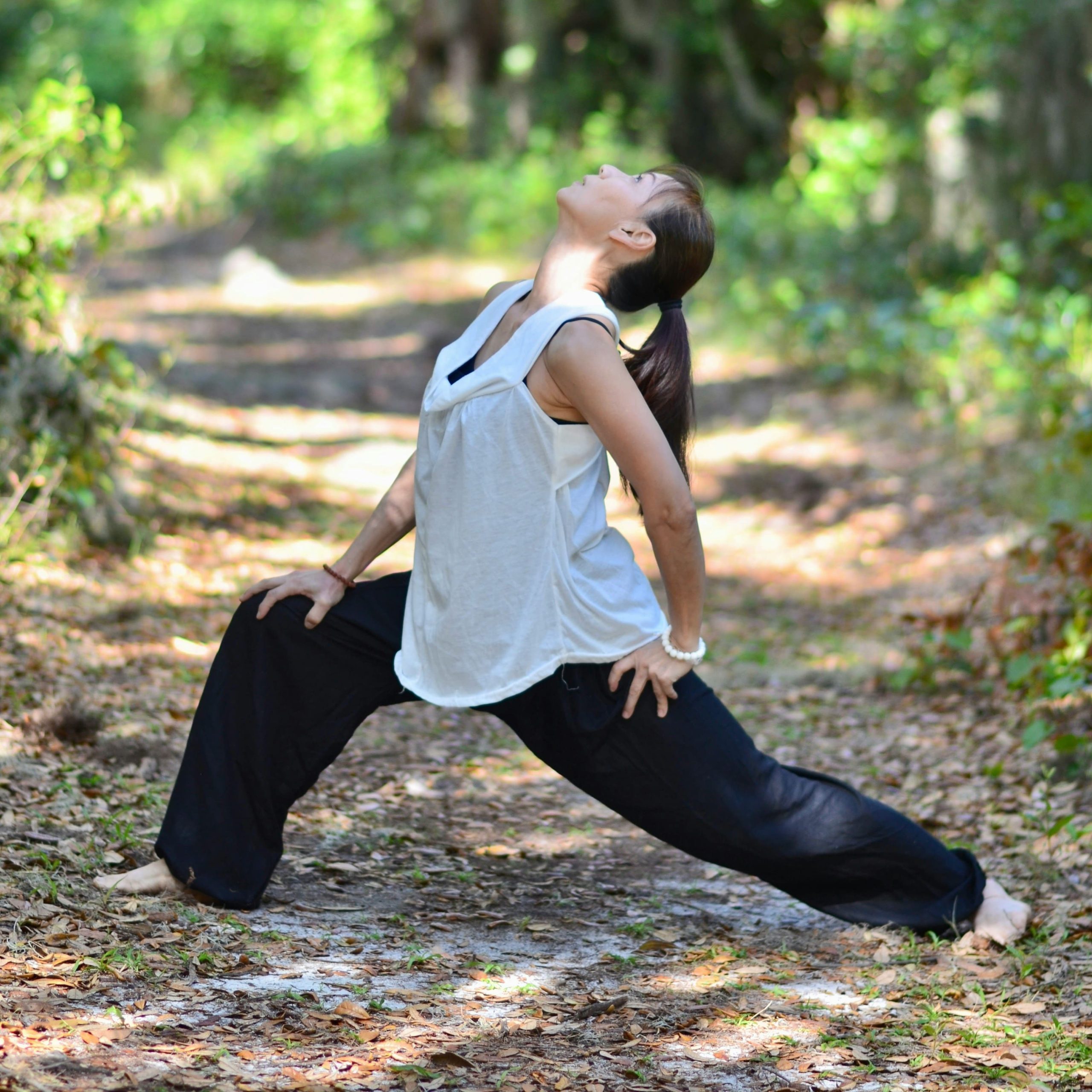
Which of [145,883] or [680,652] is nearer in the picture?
[680,652]

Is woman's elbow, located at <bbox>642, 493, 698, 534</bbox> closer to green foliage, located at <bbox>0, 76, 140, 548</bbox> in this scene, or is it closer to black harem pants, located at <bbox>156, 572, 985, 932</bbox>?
black harem pants, located at <bbox>156, 572, 985, 932</bbox>

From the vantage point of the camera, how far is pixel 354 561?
10.8ft

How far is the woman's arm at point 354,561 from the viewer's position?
3238 mm

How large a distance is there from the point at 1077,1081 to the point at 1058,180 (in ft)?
31.7

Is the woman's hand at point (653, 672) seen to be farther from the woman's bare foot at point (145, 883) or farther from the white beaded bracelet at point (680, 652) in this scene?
the woman's bare foot at point (145, 883)

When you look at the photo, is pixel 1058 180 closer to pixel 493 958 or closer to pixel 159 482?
pixel 159 482

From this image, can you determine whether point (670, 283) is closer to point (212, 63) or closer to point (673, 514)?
point (673, 514)

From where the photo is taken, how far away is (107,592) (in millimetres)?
5633

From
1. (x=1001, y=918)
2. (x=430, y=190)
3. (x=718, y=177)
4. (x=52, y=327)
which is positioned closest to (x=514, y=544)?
(x=1001, y=918)

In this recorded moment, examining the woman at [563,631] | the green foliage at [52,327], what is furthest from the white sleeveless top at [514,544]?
the green foliage at [52,327]

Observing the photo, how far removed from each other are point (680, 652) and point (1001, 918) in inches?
44.9

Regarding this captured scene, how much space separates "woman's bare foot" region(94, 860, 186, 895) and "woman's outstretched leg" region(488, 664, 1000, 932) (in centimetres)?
90

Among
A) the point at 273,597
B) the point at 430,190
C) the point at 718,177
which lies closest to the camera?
the point at 273,597

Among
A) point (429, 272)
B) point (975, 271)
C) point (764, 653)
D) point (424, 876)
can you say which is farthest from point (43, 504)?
point (429, 272)
